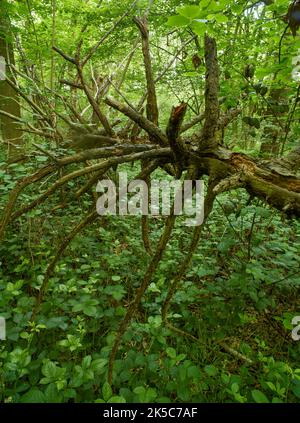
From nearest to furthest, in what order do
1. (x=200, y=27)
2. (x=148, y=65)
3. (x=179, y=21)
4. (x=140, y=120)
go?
(x=179, y=21), (x=200, y=27), (x=140, y=120), (x=148, y=65)

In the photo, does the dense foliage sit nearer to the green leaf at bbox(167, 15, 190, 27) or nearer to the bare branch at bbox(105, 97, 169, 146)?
the green leaf at bbox(167, 15, 190, 27)

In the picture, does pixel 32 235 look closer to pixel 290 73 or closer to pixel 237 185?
pixel 237 185

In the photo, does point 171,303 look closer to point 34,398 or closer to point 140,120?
point 34,398

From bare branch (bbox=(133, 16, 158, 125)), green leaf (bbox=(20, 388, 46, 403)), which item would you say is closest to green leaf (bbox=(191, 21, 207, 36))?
bare branch (bbox=(133, 16, 158, 125))

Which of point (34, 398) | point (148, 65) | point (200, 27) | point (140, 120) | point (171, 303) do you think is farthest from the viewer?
point (171, 303)

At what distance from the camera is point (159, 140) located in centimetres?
204

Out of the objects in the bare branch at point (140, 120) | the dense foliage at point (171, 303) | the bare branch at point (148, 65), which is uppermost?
the bare branch at point (148, 65)

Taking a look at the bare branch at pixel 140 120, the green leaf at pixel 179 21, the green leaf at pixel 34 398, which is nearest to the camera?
the green leaf at pixel 179 21

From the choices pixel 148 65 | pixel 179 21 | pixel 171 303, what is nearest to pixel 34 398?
pixel 171 303

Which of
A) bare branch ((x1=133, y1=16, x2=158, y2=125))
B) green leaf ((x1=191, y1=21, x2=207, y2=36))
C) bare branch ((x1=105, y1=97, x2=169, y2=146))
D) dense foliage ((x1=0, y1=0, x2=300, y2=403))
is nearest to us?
green leaf ((x1=191, y1=21, x2=207, y2=36))

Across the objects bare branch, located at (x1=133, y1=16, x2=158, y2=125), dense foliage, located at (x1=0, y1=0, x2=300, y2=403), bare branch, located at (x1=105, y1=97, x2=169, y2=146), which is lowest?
dense foliage, located at (x1=0, y1=0, x2=300, y2=403)

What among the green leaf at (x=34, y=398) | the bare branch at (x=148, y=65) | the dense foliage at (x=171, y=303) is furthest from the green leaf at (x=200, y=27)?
the green leaf at (x=34, y=398)

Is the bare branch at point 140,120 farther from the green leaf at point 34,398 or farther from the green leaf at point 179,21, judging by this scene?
the green leaf at point 34,398

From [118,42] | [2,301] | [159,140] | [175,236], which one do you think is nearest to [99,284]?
[2,301]
